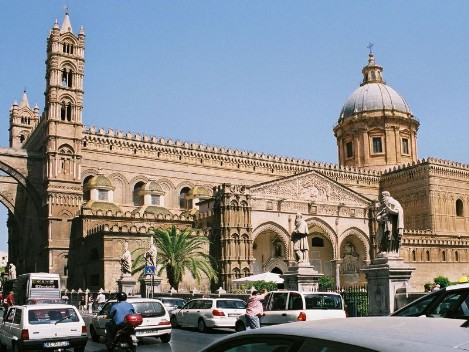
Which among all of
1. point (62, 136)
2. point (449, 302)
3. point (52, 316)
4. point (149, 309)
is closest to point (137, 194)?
point (62, 136)

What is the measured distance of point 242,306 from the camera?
1953cm

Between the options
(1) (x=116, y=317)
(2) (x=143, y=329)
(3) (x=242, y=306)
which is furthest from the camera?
(3) (x=242, y=306)

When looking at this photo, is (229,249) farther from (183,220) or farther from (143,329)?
(143,329)

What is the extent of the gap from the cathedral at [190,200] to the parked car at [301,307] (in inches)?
900

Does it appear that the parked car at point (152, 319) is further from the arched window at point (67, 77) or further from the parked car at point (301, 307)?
the arched window at point (67, 77)

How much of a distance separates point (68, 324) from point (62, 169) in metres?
33.7

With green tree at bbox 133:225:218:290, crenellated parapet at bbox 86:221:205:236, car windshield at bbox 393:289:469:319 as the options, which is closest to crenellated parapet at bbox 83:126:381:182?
crenellated parapet at bbox 86:221:205:236

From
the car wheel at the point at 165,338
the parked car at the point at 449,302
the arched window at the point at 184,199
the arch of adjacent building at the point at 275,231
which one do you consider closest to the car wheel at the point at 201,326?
the car wheel at the point at 165,338

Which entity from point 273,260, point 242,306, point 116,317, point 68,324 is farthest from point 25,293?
point 273,260

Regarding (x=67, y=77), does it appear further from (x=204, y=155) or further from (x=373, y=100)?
(x=373, y=100)

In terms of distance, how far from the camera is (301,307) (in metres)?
14.5

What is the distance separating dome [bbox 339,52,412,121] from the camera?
63959 millimetres

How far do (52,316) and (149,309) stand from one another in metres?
3.26

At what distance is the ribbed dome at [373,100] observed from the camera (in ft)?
210
